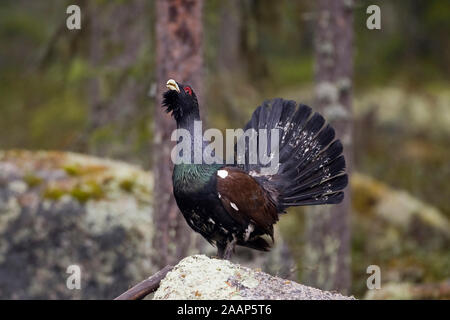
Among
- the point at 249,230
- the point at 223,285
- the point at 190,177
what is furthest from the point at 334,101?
the point at 223,285

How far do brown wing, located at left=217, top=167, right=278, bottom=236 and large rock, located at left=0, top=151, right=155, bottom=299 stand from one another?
2.74 metres

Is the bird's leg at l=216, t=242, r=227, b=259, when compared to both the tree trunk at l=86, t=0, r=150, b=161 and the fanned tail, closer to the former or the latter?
the fanned tail

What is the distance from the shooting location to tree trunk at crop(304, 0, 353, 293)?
29.7 ft

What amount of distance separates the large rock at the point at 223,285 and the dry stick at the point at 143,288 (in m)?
0.06

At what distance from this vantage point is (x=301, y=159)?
539cm

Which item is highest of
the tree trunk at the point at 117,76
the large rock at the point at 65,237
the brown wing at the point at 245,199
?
the tree trunk at the point at 117,76

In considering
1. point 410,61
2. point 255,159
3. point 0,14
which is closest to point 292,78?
point 410,61

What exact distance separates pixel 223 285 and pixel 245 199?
3.50 ft

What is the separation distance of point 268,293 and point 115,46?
382 inches

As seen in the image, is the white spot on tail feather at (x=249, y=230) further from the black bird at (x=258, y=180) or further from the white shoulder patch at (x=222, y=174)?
the white shoulder patch at (x=222, y=174)

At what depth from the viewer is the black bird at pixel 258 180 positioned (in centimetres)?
459

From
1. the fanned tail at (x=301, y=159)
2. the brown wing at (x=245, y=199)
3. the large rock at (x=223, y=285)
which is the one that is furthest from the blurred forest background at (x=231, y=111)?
the large rock at (x=223, y=285)

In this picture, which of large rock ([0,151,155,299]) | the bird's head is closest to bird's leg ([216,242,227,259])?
the bird's head

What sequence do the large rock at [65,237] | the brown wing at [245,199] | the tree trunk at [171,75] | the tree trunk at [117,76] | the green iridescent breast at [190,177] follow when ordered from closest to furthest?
the green iridescent breast at [190,177] → the brown wing at [245,199] → the tree trunk at [171,75] → the large rock at [65,237] → the tree trunk at [117,76]
